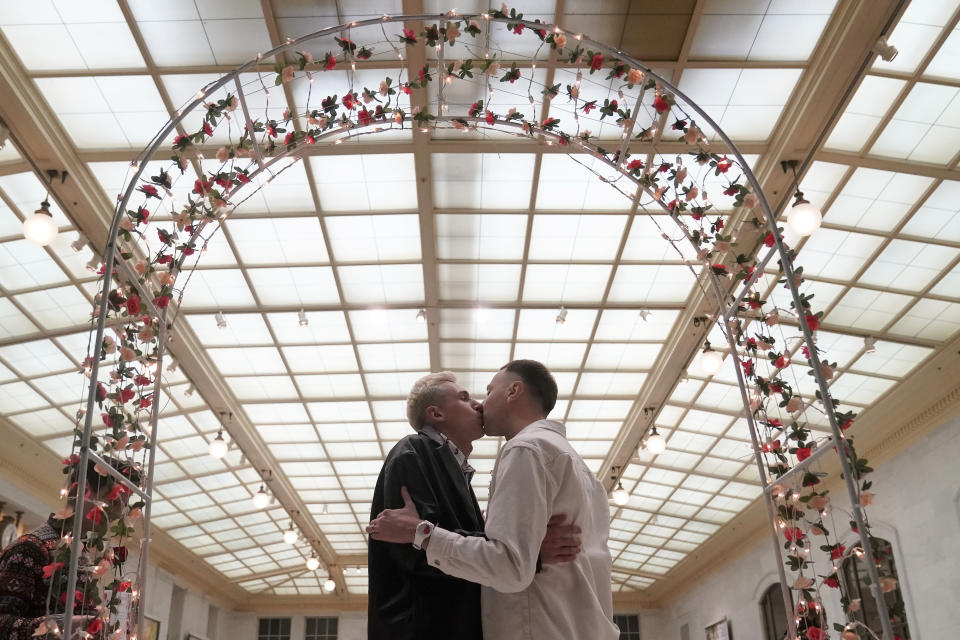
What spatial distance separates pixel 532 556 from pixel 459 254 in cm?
723

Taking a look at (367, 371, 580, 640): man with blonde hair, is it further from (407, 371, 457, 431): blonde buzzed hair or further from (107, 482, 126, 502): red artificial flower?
(107, 482, 126, 502): red artificial flower

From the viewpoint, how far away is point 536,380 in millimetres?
2959

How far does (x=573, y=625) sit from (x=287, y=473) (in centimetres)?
1366

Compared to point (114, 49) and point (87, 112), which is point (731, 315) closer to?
point (114, 49)

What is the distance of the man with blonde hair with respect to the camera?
2395 mm

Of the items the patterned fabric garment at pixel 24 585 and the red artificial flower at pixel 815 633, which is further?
the red artificial flower at pixel 815 633

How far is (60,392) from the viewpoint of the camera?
35.2 feet

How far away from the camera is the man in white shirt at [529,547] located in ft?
7.46

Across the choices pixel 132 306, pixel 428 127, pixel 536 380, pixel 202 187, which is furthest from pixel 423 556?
pixel 428 127

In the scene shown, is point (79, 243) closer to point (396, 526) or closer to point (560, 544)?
point (396, 526)

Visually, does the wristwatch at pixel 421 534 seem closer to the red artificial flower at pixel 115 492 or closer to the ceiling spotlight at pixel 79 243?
the red artificial flower at pixel 115 492

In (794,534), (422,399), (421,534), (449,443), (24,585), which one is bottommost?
(421,534)

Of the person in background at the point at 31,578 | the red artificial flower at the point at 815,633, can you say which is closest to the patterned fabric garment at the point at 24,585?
the person in background at the point at 31,578

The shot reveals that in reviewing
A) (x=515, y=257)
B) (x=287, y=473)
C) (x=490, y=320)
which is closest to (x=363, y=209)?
(x=515, y=257)
